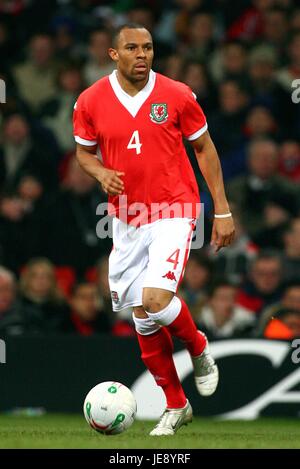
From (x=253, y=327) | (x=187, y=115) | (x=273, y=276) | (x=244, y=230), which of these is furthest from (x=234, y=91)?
(x=187, y=115)

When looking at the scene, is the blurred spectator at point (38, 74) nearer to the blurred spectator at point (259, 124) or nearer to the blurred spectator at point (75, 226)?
the blurred spectator at point (75, 226)

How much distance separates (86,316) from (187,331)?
3.41 metres

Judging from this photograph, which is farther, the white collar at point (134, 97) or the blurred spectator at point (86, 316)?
the blurred spectator at point (86, 316)

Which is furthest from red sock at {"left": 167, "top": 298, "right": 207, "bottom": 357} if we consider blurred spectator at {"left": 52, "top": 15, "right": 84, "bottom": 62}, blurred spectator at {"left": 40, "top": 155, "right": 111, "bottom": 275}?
blurred spectator at {"left": 52, "top": 15, "right": 84, "bottom": 62}

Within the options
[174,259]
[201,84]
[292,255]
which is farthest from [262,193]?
[174,259]

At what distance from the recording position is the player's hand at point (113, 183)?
789 centimetres

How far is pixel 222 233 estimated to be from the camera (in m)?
8.33

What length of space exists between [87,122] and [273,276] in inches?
161

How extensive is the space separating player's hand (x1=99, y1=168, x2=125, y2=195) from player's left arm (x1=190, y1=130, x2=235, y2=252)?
734 mm

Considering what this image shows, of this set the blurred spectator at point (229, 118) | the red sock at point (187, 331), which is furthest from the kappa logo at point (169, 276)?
the blurred spectator at point (229, 118)

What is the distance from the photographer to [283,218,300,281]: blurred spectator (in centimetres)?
1246

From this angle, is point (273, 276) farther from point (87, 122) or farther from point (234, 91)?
point (87, 122)

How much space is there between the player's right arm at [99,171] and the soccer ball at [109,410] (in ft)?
4.18

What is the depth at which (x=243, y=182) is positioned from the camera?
43.4ft
